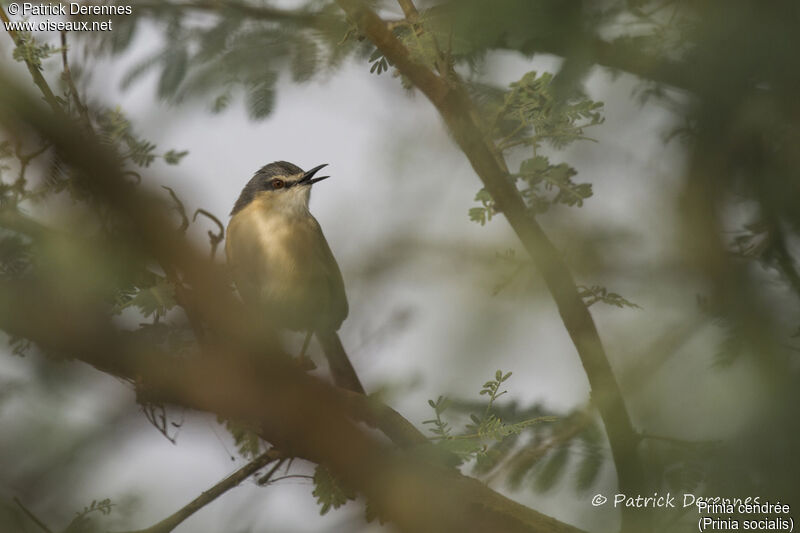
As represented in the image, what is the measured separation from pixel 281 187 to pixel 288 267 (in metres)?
0.76

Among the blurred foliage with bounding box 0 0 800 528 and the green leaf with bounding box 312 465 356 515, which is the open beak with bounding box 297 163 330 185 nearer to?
the blurred foliage with bounding box 0 0 800 528

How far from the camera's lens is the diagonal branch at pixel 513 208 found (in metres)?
2.26

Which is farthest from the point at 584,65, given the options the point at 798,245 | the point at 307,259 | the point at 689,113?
the point at 307,259

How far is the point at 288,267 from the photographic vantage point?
4.59 m

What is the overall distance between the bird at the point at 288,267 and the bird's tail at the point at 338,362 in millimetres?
20

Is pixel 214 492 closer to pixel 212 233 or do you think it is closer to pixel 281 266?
pixel 212 233

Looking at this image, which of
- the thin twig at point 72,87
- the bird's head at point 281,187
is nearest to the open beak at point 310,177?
the bird's head at point 281,187

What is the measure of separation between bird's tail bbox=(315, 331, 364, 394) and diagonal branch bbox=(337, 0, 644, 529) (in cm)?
97

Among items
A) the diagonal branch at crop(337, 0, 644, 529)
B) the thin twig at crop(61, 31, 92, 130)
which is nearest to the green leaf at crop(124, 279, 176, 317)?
the thin twig at crop(61, 31, 92, 130)

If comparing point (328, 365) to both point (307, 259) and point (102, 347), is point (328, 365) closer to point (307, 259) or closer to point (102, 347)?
point (307, 259)

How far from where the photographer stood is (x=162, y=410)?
2564mm

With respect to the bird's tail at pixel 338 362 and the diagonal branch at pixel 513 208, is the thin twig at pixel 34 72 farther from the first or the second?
the bird's tail at pixel 338 362

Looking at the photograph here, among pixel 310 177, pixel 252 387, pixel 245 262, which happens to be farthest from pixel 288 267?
pixel 252 387

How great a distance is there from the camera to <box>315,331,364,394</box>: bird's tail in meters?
3.33
